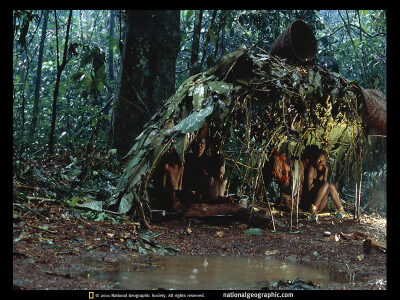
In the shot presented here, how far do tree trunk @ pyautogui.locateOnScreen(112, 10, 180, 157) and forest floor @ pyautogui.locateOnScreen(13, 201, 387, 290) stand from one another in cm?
237

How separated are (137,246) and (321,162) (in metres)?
4.11

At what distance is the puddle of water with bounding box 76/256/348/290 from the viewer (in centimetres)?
322

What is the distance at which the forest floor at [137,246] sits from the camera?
3203 mm

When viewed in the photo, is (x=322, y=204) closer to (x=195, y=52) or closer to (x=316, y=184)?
(x=316, y=184)

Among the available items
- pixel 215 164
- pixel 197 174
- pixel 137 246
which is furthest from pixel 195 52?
pixel 137 246

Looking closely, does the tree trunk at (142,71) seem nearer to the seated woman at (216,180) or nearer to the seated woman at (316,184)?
the seated woman at (216,180)

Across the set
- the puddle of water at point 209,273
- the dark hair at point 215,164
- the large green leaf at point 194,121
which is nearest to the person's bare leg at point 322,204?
the dark hair at point 215,164

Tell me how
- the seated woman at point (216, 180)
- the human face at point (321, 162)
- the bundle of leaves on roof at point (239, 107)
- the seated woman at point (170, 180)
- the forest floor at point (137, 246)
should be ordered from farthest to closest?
the human face at point (321, 162), the seated woman at point (216, 180), the seated woman at point (170, 180), the bundle of leaves on roof at point (239, 107), the forest floor at point (137, 246)

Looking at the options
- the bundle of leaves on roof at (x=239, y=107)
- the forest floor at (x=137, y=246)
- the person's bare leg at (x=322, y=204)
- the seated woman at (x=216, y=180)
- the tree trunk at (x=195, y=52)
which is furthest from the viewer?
the tree trunk at (x=195, y=52)

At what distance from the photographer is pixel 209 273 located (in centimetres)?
366

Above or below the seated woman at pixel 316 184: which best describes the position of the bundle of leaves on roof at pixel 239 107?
above

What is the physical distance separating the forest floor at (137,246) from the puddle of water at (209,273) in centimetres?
15
